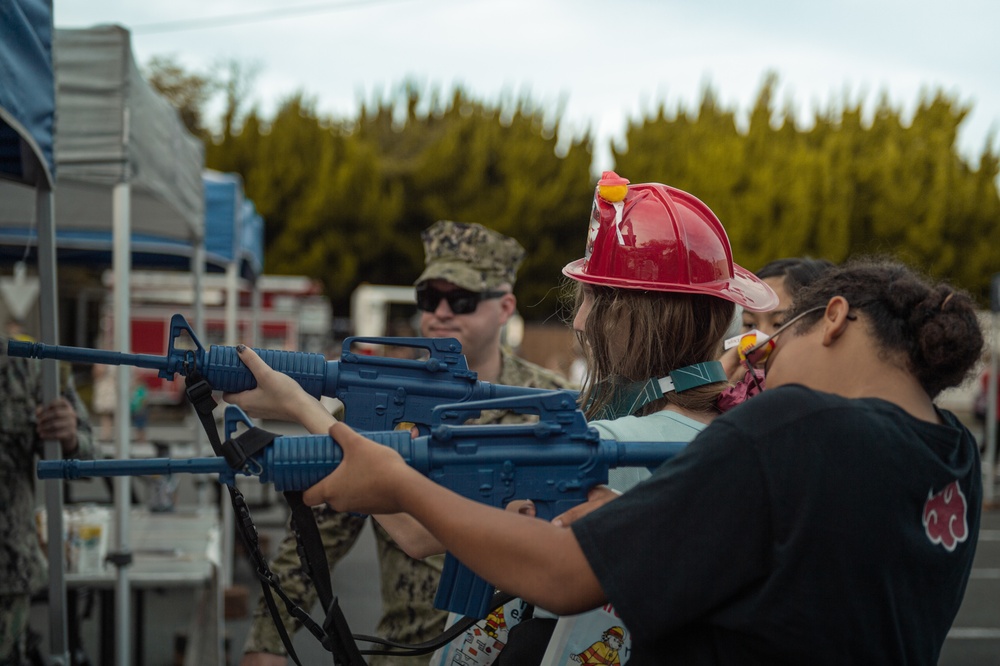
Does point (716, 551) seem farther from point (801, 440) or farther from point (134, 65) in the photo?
point (134, 65)

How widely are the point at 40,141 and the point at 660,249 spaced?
2110 millimetres

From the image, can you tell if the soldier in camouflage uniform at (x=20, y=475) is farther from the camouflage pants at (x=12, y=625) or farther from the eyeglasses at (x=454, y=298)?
the eyeglasses at (x=454, y=298)

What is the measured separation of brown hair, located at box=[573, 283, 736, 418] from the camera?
1.82 meters

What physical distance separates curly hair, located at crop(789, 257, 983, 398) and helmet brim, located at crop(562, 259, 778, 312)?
12.3 inches

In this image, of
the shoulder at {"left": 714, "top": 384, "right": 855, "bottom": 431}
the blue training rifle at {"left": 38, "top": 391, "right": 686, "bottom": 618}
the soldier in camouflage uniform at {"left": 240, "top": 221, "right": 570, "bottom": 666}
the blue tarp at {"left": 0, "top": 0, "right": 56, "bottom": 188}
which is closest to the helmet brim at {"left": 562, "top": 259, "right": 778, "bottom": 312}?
the blue training rifle at {"left": 38, "top": 391, "right": 686, "bottom": 618}

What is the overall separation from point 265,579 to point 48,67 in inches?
77.7

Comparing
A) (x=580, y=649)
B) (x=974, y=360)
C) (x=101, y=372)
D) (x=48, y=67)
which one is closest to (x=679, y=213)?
(x=974, y=360)

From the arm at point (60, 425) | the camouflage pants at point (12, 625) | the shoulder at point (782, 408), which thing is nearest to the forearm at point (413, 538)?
the shoulder at point (782, 408)

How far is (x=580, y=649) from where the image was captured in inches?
66.0

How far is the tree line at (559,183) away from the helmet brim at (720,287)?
3015 cm

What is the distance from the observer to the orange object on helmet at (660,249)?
183 centimetres

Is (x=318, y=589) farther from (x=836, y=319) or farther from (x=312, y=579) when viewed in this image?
(x=836, y=319)

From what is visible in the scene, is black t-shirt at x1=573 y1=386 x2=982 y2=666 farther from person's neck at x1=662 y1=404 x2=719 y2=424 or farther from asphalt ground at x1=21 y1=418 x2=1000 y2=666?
asphalt ground at x1=21 y1=418 x2=1000 y2=666

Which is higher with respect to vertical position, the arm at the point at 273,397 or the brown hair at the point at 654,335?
the brown hair at the point at 654,335
